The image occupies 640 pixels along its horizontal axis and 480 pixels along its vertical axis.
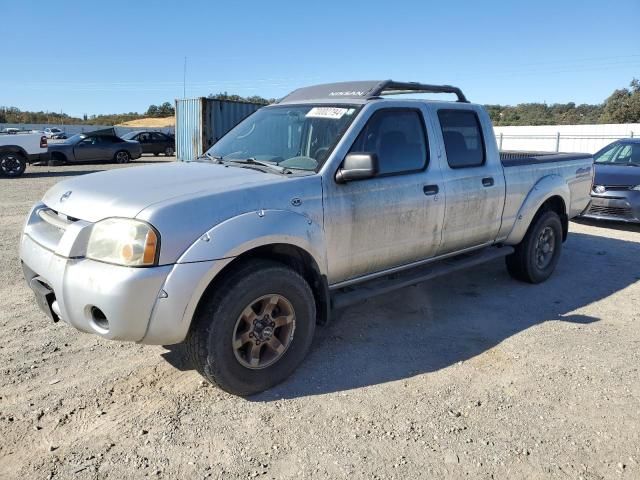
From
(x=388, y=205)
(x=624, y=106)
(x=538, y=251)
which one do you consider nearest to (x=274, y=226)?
(x=388, y=205)

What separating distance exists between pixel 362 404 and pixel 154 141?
24.9 metres

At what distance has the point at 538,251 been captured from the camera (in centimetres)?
587

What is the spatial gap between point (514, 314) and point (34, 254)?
13.2ft

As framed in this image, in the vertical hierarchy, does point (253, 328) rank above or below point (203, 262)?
below

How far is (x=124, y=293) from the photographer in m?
2.79

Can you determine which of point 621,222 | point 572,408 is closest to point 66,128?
point 621,222

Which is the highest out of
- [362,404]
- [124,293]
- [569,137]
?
[569,137]

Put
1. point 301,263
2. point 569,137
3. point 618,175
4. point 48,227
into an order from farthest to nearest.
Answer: point 569,137, point 618,175, point 301,263, point 48,227

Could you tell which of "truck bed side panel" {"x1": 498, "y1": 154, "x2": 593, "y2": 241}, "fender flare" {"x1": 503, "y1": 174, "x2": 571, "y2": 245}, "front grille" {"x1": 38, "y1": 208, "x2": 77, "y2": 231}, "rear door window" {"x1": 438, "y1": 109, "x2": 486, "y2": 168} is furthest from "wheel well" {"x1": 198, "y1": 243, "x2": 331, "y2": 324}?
"fender flare" {"x1": 503, "y1": 174, "x2": 571, "y2": 245}

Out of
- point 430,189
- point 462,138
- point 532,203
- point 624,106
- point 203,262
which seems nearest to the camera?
point 203,262

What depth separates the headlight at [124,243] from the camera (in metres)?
2.82

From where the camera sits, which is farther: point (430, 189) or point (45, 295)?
point (430, 189)

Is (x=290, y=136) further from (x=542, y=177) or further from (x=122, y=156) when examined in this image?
(x=122, y=156)

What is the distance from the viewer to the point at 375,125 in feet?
13.2
